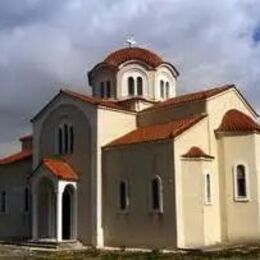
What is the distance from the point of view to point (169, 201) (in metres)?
25.8

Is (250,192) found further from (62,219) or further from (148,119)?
(62,219)

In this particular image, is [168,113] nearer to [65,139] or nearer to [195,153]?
[195,153]

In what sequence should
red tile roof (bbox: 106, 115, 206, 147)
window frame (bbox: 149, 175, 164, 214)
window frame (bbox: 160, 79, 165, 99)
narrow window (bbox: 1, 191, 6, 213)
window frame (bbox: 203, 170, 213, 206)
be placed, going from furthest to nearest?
narrow window (bbox: 1, 191, 6, 213), window frame (bbox: 160, 79, 165, 99), red tile roof (bbox: 106, 115, 206, 147), window frame (bbox: 203, 170, 213, 206), window frame (bbox: 149, 175, 164, 214)

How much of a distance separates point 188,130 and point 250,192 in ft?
13.6

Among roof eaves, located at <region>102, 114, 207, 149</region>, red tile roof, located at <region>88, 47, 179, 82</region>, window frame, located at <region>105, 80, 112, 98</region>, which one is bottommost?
roof eaves, located at <region>102, 114, 207, 149</region>

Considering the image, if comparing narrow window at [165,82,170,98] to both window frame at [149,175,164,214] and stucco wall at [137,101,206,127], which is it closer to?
stucco wall at [137,101,206,127]

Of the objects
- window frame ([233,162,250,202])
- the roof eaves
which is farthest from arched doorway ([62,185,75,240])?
window frame ([233,162,250,202])

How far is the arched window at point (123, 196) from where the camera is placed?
27609mm

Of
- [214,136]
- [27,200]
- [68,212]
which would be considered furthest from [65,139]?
[214,136]

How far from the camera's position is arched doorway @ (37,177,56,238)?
98.0ft

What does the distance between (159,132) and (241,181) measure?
4.55m

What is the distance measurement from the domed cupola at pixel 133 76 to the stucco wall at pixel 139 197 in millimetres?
6383

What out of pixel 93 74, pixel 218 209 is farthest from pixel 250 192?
pixel 93 74

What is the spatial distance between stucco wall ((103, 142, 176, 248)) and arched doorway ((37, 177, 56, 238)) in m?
3.34
